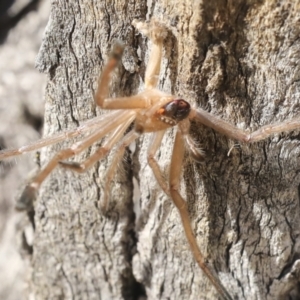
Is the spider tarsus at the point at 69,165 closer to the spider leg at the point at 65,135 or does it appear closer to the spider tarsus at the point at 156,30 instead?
the spider leg at the point at 65,135

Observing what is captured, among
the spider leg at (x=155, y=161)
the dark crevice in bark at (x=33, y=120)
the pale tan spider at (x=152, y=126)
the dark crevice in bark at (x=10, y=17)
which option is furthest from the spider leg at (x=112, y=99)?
the dark crevice in bark at (x=10, y=17)

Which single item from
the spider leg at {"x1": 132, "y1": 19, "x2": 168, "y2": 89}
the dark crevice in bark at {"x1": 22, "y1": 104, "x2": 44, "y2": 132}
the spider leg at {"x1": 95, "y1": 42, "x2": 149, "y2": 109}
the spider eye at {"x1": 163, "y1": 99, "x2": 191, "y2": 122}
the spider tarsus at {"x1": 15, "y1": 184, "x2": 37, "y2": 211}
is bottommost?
the spider tarsus at {"x1": 15, "y1": 184, "x2": 37, "y2": 211}

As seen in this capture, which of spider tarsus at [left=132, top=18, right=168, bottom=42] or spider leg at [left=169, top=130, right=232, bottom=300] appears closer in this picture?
spider tarsus at [left=132, top=18, right=168, bottom=42]

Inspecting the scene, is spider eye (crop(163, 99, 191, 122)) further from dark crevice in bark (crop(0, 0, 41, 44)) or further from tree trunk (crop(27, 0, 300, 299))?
dark crevice in bark (crop(0, 0, 41, 44))

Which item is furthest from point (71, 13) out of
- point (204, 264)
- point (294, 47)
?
point (204, 264)

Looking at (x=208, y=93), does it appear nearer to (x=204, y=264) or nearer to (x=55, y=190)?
(x=204, y=264)

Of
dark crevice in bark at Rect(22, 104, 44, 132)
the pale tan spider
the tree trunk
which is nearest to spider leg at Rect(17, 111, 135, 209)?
the pale tan spider
